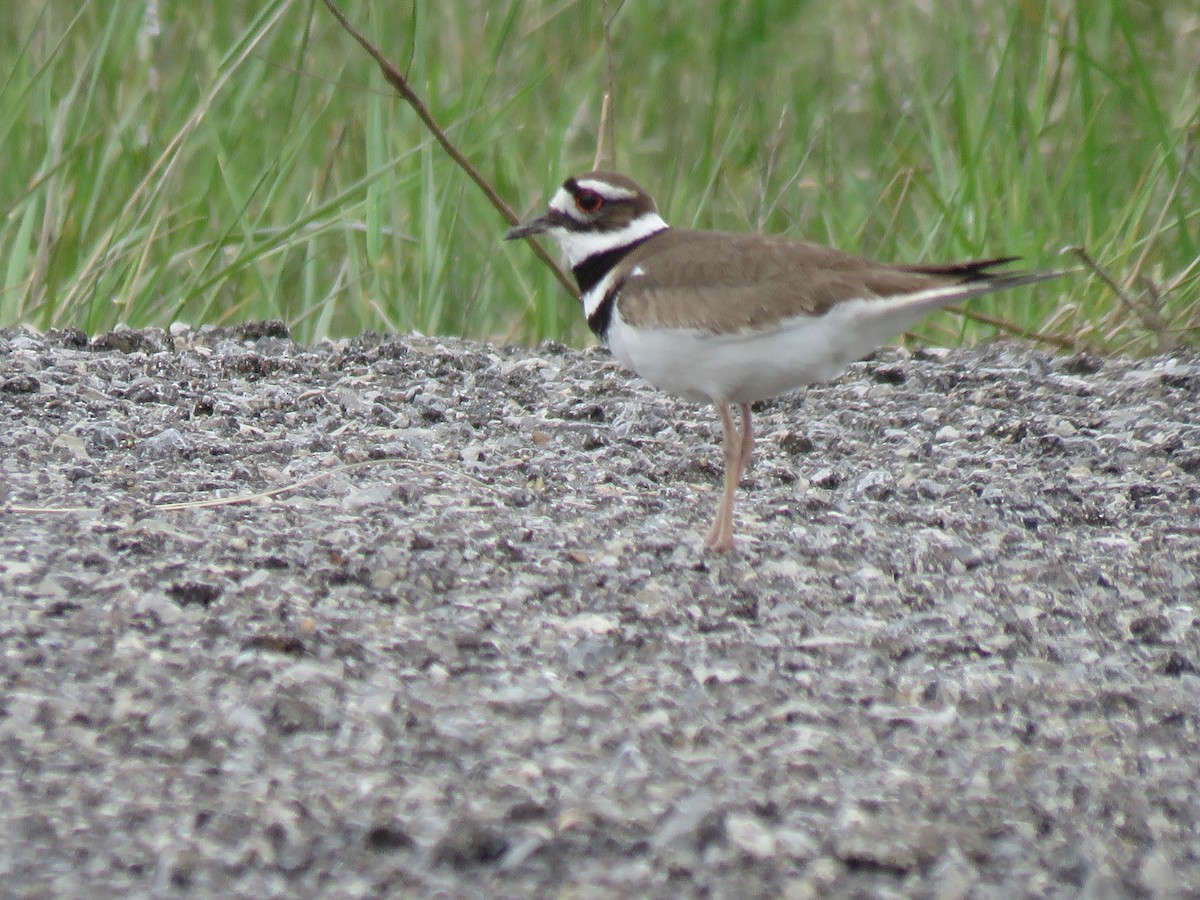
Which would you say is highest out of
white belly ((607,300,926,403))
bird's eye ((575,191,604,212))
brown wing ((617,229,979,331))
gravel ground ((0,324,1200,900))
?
bird's eye ((575,191,604,212))

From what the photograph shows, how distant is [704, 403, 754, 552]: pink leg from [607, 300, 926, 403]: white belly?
82 millimetres

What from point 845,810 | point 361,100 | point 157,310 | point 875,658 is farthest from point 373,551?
point 361,100

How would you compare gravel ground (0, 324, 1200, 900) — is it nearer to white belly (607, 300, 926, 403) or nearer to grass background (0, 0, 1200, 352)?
white belly (607, 300, 926, 403)

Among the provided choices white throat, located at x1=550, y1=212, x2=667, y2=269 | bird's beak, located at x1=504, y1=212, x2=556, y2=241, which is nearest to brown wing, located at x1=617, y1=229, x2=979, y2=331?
white throat, located at x1=550, y1=212, x2=667, y2=269

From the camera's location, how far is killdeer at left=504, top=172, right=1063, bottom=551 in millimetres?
3057

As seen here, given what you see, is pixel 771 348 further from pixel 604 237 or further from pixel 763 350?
pixel 604 237

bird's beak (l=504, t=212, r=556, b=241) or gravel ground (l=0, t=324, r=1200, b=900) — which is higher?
bird's beak (l=504, t=212, r=556, b=241)

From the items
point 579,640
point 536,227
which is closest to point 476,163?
point 536,227

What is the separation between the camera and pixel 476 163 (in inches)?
234

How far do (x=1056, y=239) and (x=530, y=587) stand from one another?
9.14 ft

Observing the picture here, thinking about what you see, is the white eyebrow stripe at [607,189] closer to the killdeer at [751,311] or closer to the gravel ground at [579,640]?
the killdeer at [751,311]

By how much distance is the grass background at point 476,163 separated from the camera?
4836 millimetres

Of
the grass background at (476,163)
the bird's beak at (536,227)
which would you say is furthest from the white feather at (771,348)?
the grass background at (476,163)

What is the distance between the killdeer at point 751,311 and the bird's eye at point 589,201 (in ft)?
1.06
